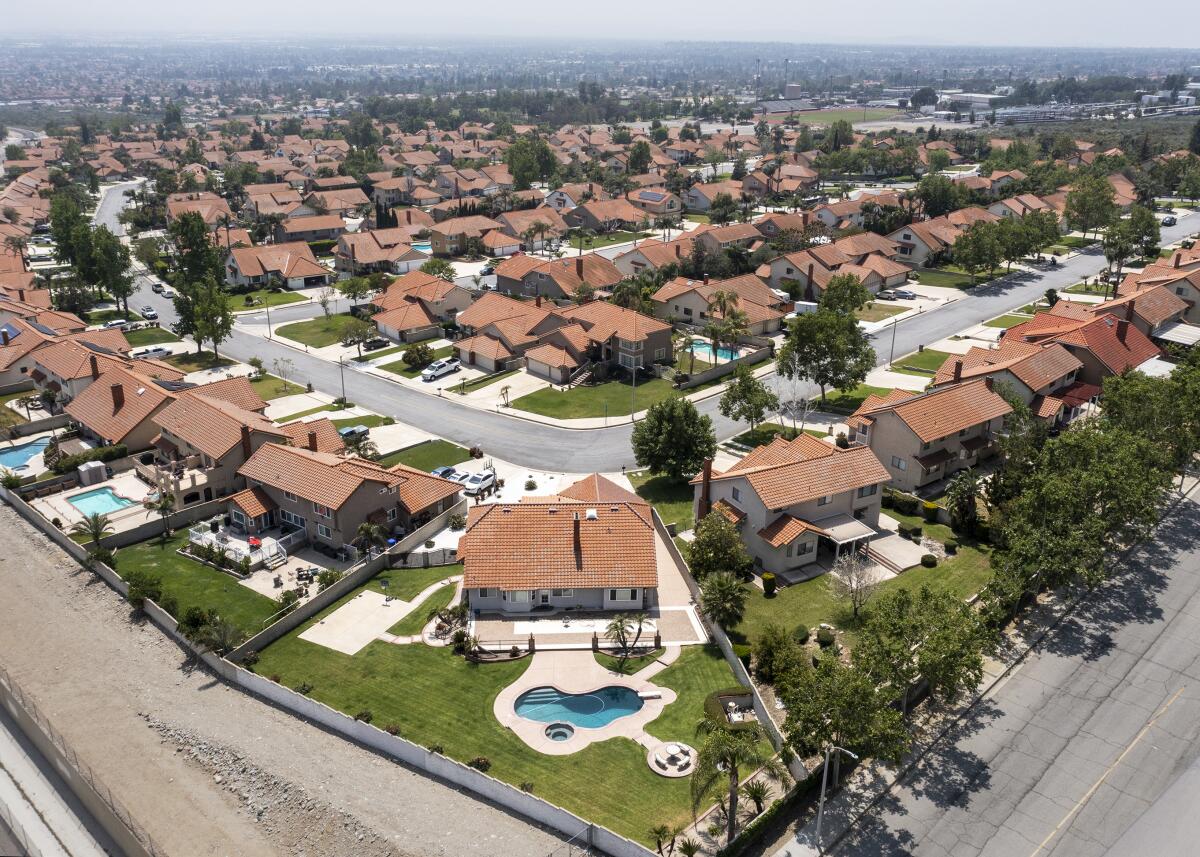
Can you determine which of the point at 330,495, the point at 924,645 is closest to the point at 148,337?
the point at 330,495

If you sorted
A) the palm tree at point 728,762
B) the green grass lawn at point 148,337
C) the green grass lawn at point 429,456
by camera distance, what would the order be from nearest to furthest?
1. the palm tree at point 728,762
2. the green grass lawn at point 429,456
3. the green grass lawn at point 148,337

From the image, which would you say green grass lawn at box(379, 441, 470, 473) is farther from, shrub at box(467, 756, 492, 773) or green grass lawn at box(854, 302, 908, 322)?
green grass lawn at box(854, 302, 908, 322)

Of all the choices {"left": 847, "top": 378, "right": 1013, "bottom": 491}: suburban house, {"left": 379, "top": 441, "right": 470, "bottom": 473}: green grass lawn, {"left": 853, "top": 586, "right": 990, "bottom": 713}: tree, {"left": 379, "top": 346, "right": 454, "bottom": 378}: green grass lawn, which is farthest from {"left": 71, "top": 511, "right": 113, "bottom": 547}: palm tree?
{"left": 847, "top": 378, "right": 1013, "bottom": 491}: suburban house

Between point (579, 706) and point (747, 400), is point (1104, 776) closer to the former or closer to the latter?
point (579, 706)

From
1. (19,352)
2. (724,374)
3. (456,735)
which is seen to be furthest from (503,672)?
(19,352)

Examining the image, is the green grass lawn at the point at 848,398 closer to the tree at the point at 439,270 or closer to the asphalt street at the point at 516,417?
the asphalt street at the point at 516,417

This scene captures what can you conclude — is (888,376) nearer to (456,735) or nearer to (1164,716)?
(1164,716)

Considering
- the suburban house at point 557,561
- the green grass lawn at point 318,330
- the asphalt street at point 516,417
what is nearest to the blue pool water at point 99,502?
the asphalt street at point 516,417
